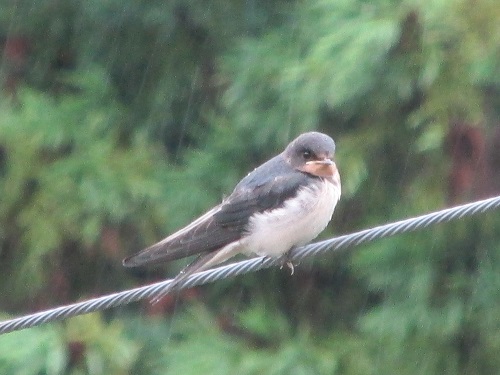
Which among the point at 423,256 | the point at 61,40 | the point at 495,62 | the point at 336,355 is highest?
the point at 61,40

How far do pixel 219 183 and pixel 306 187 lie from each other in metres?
0.99

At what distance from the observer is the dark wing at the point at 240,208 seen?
9.89ft

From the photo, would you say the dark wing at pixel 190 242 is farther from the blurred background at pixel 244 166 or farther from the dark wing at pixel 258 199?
the blurred background at pixel 244 166

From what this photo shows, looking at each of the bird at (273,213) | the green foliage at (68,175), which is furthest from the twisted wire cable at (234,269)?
the green foliage at (68,175)

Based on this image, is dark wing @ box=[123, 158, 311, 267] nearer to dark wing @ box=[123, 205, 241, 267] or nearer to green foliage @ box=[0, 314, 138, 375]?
dark wing @ box=[123, 205, 241, 267]

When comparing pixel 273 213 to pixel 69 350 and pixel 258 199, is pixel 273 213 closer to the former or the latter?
pixel 258 199

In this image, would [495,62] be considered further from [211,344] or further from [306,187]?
[211,344]

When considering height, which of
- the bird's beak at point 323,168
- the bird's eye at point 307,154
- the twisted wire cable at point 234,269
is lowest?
the twisted wire cable at point 234,269

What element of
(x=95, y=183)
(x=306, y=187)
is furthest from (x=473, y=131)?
(x=95, y=183)

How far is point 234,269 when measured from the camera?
2.56 metres

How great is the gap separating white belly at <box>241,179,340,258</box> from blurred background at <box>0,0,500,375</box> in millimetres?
559

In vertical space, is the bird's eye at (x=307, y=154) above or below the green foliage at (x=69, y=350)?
above

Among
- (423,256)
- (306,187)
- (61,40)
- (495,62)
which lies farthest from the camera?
(61,40)

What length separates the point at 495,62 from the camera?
3.38 m
